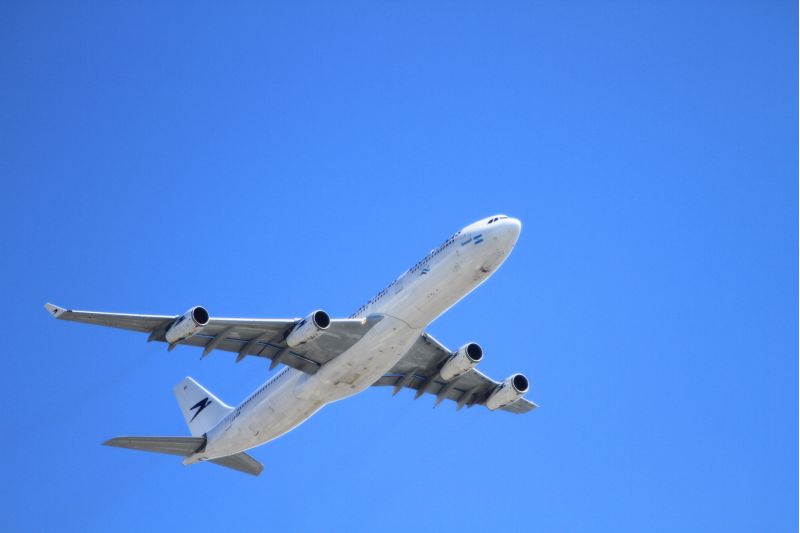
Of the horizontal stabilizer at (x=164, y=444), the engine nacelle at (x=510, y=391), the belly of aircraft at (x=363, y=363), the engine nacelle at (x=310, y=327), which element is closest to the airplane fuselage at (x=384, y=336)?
the belly of aircraft at (x=363, y=363)

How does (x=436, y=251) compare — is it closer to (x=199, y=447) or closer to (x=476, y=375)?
(x=476, y=375)

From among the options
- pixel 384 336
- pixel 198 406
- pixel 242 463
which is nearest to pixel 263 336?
pixel 384 336

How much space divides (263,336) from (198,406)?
41.9ft

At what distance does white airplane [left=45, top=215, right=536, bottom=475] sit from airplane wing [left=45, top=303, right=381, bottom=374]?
0.14ft

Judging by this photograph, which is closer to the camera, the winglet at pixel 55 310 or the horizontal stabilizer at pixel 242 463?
the winglet at pixel 55 310

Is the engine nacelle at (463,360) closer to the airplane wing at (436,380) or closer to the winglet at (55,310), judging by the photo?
the airplane wing at (436,380)

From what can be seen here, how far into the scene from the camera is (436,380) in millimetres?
57281

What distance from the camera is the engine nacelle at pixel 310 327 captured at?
47.9m

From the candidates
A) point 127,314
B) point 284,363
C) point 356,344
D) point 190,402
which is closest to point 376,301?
point 356,344

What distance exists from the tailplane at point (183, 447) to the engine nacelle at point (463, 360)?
11218 millimetres

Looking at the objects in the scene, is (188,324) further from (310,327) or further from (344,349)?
(344,349)

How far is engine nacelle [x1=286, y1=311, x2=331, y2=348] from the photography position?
47875mm

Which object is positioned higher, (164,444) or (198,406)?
(198,406)

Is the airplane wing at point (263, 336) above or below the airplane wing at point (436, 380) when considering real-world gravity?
below
